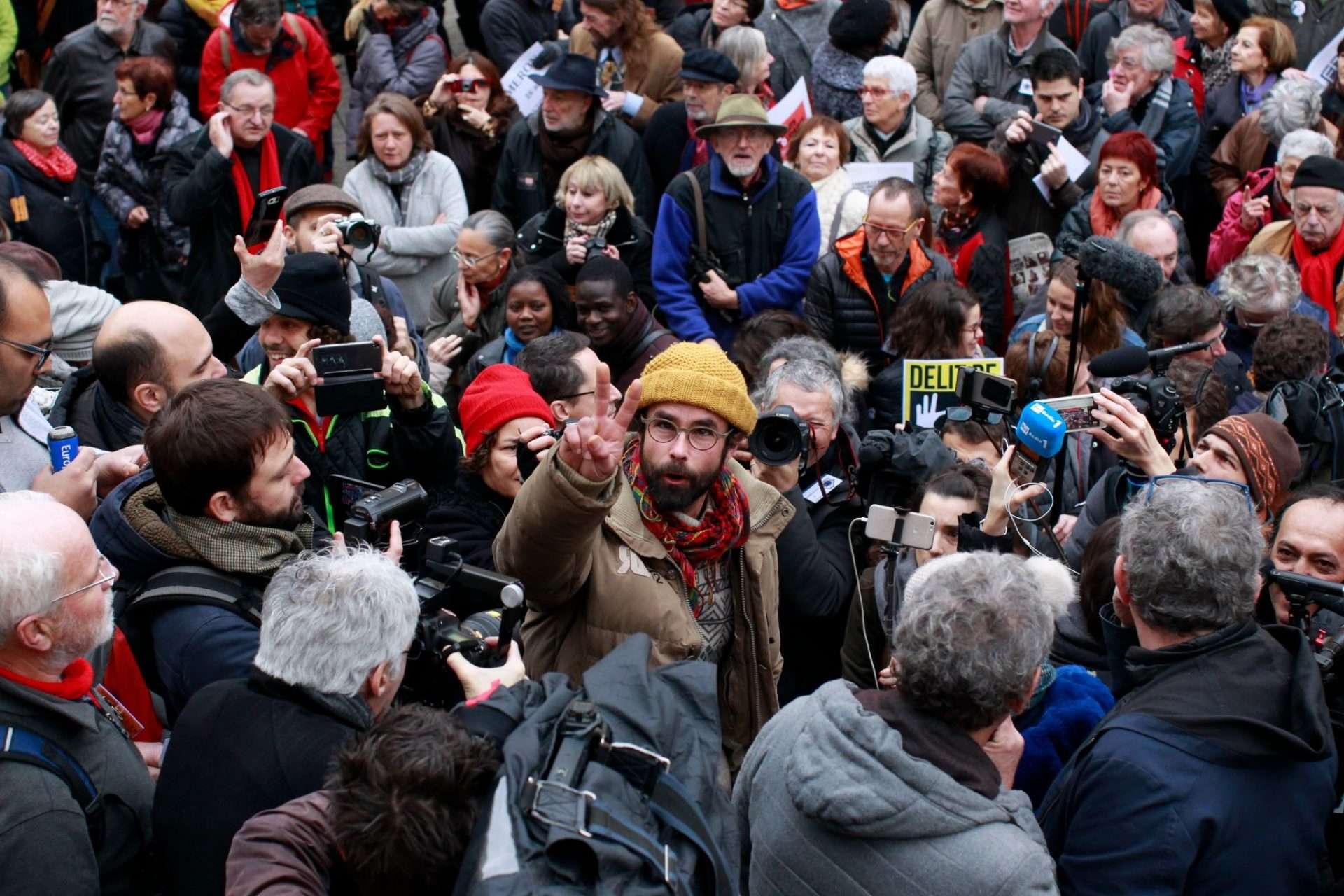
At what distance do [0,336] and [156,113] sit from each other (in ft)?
13.2

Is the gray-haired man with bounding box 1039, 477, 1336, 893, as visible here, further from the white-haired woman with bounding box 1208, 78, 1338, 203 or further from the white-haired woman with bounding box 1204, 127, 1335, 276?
the white-haired woman with bounding box 1208, 78, 1338, 203

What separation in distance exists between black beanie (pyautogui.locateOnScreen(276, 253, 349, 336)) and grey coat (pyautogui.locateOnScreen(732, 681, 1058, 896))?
2365mm

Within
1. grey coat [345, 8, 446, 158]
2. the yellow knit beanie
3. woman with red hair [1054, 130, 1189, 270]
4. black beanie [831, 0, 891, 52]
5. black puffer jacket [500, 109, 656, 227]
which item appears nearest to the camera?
the yellow knit beanie

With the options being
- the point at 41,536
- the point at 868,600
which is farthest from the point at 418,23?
the point at 41,536

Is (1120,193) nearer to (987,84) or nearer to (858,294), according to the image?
(858,294)

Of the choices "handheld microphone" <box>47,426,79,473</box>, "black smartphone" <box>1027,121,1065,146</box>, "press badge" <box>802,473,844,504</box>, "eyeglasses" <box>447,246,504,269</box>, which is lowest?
"press badge" <box>802,473,844,504</box>

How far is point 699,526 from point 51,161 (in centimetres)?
516

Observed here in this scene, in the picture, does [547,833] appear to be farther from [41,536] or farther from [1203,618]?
[1203,618]

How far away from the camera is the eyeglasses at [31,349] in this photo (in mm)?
3463

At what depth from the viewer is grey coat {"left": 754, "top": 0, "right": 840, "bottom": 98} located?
25.3 feet

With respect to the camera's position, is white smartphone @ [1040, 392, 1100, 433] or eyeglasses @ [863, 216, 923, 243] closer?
white smartphone @ [1040, 392, 1100, 433]

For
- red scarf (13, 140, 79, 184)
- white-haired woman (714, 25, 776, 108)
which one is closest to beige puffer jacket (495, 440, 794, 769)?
white-haired woman (714, 25, 776, 108)

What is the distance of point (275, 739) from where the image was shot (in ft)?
7.61

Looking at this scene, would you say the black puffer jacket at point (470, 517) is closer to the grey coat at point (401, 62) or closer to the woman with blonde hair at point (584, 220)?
the woman with blonde hair at point (584, 220)
